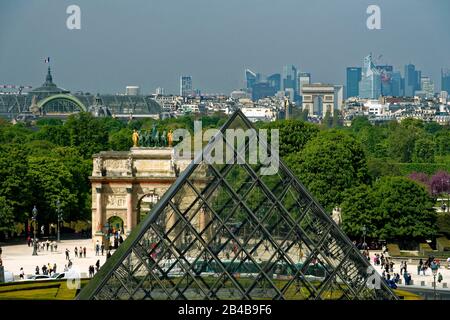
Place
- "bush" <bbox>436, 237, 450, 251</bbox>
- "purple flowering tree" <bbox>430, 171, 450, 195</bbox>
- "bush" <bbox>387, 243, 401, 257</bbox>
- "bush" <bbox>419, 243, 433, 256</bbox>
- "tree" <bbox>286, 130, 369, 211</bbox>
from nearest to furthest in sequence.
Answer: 1. "bush" <bbox>387, 243, 401, 257</bbox>
2. "bush" <bbox>419, 243, 433, 256</bbox>
3. "bush" <bbox>436, 237, 450, 251</bbox>
4. "tree" <bbox>286, 130, 369, 211</bbox>
5. "purple flowering tree" <bbox>430, 171, 450, 195</bbox>

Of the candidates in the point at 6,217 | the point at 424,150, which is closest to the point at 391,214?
the point at 6,217

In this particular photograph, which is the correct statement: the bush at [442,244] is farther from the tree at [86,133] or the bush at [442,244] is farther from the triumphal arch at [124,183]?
the tree at [86,133]

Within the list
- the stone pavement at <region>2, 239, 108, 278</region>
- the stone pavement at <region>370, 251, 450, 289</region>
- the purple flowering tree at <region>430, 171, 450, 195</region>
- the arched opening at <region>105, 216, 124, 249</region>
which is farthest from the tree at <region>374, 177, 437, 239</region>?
the purple flowering tree at <region>430, 171, 450, 195</region>

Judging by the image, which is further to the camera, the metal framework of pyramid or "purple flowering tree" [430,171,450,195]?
"purple flowering tree" [430,171,450,195]

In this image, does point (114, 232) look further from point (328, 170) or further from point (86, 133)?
point (86, 133)

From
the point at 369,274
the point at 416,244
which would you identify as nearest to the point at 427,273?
the point at 416,244

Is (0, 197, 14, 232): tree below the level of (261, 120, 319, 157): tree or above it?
below

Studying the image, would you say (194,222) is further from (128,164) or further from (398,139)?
(398,139)

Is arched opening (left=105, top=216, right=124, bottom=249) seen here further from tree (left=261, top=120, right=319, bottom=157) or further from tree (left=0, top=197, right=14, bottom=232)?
tree (left=261, top=120, right=319, bottom=157)
